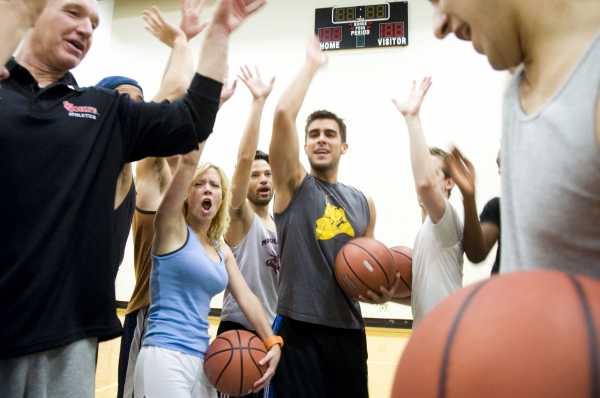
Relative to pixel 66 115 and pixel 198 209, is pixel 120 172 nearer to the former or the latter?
pixel 66 115

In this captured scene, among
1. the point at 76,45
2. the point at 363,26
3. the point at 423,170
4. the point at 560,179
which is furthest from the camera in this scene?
the point at 363,26

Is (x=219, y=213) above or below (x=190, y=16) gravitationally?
below

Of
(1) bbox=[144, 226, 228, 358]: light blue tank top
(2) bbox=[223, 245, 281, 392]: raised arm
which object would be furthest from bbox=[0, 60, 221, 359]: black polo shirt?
(2) bbox=[223, 245, 281, 392]: raised arm

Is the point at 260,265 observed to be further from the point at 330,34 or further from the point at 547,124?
the point at 330,34

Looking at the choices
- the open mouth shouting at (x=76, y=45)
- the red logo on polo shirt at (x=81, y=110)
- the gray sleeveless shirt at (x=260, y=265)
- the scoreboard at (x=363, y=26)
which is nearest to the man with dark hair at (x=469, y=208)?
the gray sleeveless shirt at (x=260, y=265)

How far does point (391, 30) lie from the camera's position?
9.10 meters

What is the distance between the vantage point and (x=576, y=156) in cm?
82

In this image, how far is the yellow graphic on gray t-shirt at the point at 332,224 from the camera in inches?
112

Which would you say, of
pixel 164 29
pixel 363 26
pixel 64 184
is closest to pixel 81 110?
pixel 64 184

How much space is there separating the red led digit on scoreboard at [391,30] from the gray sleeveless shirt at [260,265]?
6.71m

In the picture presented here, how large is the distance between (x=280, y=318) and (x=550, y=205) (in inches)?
82.5

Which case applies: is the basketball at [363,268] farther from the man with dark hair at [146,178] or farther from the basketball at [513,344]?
the basketball at [513,344]

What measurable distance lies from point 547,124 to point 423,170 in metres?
1.66

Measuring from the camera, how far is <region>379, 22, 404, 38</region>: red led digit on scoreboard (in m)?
9.06
